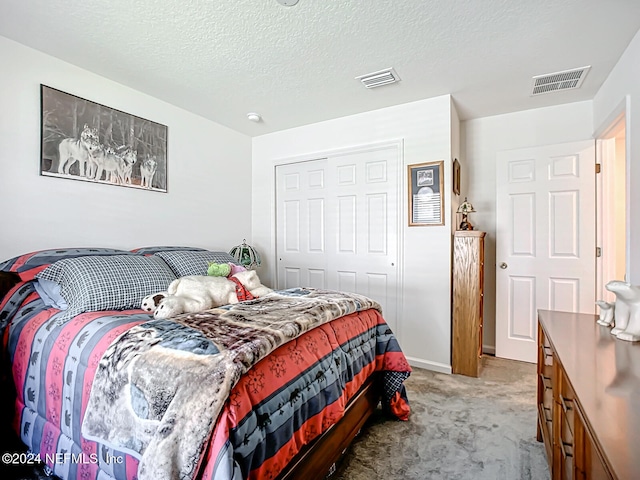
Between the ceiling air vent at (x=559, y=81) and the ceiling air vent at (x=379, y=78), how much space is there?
111 cm

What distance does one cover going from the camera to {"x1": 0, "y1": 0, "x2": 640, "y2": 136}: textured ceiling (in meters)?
1.74

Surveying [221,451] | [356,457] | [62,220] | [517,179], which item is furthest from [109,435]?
[517,179]

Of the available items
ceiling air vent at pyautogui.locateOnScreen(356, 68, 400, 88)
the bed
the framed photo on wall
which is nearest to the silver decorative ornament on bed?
the bed

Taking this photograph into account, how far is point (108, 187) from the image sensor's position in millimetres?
2514

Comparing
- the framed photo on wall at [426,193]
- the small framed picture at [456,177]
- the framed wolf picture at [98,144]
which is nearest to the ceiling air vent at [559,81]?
the small framed picture at [456,177]

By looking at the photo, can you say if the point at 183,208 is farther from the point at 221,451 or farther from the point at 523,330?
the point at 523,330

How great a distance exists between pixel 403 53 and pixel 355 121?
110 centimetres

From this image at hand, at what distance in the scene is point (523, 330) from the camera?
9.93ft

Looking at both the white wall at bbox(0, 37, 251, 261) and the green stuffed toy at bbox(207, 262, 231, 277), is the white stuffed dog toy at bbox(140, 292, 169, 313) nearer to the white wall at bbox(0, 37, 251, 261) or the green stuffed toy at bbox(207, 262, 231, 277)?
the green stuffed toy at bbox(207, 262, 231, 277)

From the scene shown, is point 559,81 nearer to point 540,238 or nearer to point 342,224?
point 540,238

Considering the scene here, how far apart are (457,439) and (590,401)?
126cm

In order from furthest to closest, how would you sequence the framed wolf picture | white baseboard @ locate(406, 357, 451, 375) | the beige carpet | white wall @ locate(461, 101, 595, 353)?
white wall @ locate(461, 101, 595, 353), white baseboard @ locate(406, 357, 451, 375), the framed wolf picture, the beige carpet

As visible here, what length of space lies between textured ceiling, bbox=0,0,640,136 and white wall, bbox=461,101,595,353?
285 millimetres

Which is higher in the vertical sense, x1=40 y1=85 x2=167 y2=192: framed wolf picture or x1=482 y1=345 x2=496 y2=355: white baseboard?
x1=40 y1=85 x2=167 y2=192: framed wolf picture
